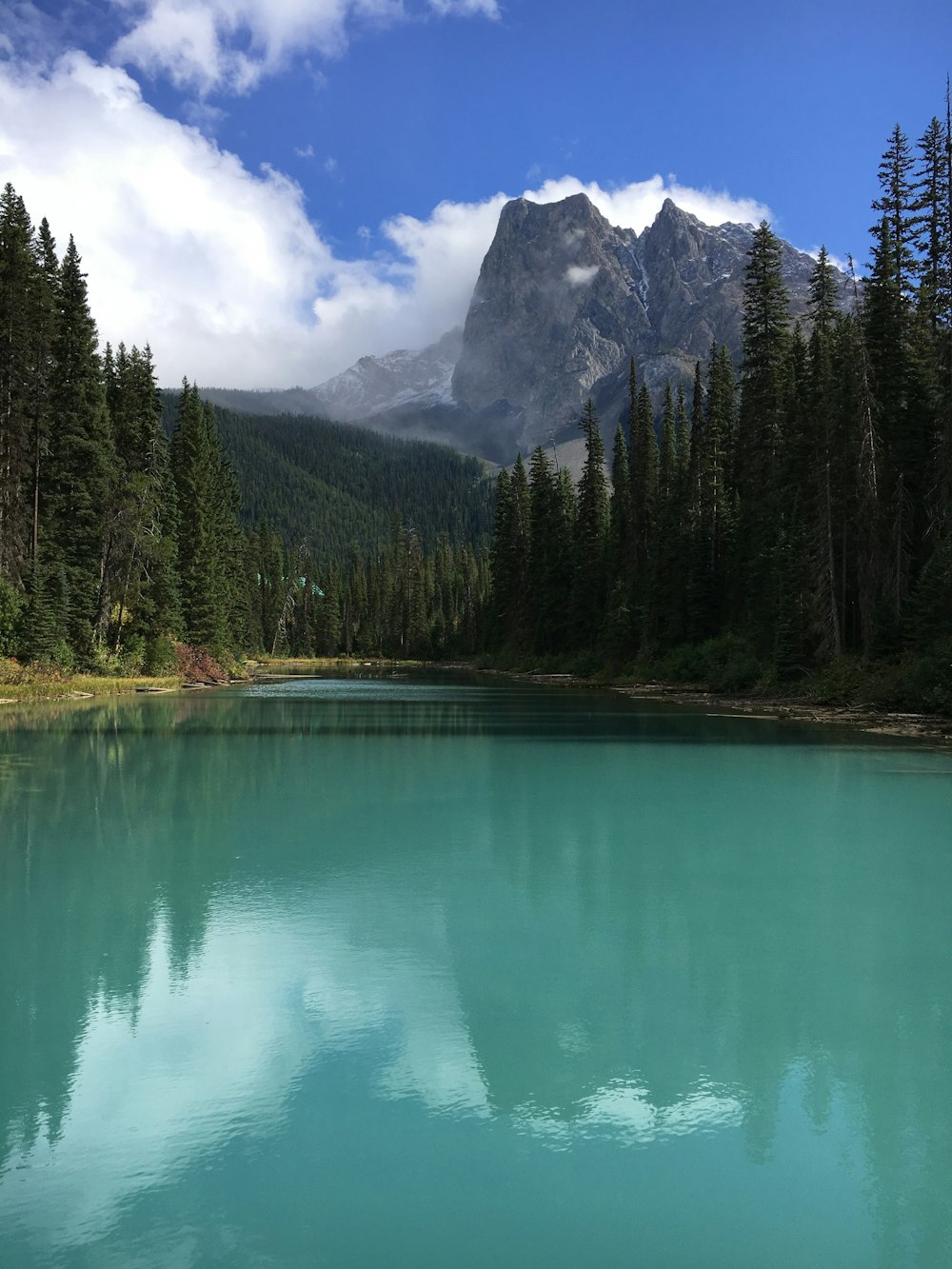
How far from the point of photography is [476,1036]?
21.2 feet

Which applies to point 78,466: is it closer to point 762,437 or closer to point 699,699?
point 699,699

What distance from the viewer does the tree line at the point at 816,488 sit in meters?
35.9

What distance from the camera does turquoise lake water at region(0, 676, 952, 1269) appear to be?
4.45 meters

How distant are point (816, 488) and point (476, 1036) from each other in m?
38.6

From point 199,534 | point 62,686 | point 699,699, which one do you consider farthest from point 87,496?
point 699,699

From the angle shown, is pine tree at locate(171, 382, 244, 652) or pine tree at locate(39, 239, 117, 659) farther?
pine tree at locate(171, 382, 244, 652)

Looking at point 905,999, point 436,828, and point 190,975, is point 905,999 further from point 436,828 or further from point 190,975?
point 436,828

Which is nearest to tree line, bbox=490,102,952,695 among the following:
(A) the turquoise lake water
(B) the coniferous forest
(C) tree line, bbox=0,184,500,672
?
(B) the coniferous forest

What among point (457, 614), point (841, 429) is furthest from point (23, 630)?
point (457, 614)

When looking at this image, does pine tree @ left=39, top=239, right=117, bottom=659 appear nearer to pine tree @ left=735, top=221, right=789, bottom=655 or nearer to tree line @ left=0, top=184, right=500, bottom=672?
tree line @ left=0, top=184, right=500, bottom=672

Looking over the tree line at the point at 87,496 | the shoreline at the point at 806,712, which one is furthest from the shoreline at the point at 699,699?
the tree line at the point at 87,496

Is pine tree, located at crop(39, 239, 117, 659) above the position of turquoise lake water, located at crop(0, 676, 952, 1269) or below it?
above

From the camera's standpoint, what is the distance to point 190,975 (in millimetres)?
7684

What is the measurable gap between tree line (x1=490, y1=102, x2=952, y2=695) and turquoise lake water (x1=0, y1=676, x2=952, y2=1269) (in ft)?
73.9
